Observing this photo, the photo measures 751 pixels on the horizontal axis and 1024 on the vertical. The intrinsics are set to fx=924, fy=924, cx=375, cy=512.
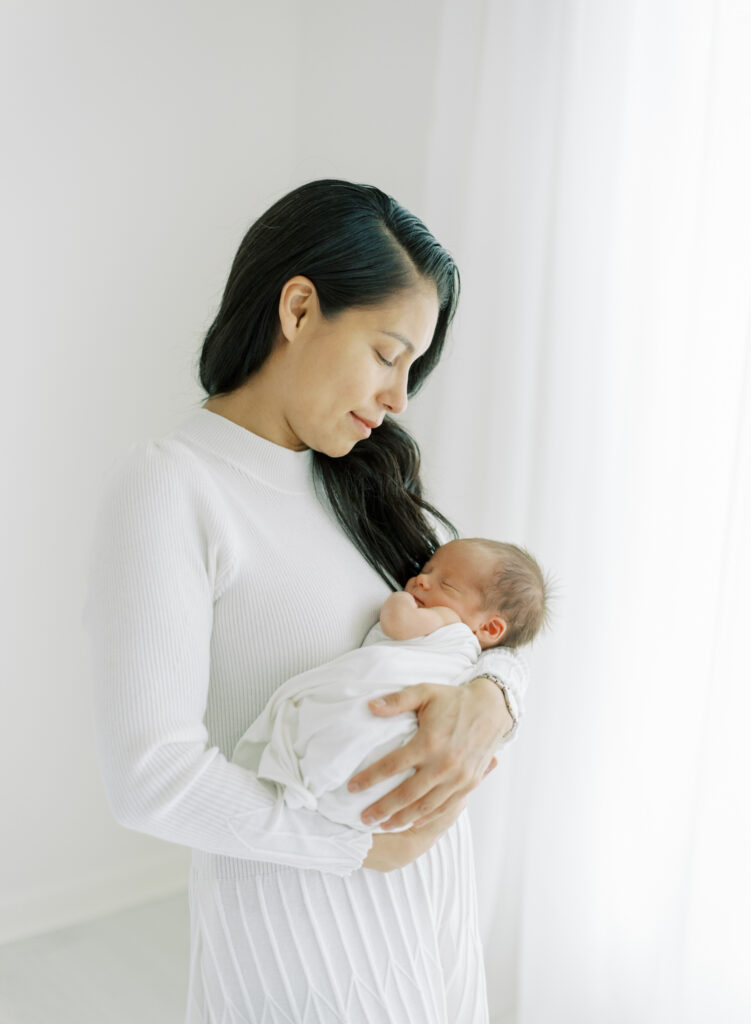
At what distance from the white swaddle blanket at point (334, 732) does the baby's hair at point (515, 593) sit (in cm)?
25

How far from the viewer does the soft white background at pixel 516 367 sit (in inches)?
65.6

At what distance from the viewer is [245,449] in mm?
1195

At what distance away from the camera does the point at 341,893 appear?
1057mm

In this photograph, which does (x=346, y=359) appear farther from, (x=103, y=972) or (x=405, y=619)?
(x=103, y=972)

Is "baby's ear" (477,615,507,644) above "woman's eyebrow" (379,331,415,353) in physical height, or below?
below

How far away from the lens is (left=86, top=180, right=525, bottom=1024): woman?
0.93m

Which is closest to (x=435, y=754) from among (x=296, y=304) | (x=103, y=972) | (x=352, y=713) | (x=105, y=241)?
(x=352, y=713)

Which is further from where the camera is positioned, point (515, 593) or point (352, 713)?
point (515, 593)

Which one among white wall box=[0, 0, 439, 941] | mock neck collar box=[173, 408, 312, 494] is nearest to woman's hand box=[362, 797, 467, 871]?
mock neck collar box=[173, 408, 312, 494]

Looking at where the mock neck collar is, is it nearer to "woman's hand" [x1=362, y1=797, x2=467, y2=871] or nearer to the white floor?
"woman's hand" [x1=362, y1=797, x2=467, y2=871]

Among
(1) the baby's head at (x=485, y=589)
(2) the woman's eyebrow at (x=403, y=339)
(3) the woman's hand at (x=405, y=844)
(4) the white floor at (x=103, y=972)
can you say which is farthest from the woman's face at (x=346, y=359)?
(4) the white floor at (x=103, y=972)

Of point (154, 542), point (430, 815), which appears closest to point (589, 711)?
point (430, 815)

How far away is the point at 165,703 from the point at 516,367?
130cm

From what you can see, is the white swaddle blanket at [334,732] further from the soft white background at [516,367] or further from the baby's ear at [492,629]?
the soft white background at [516,367]
